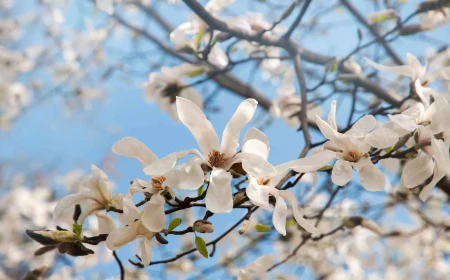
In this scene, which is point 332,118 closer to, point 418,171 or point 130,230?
point 418,171

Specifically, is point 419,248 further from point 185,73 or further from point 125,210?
point 125,210

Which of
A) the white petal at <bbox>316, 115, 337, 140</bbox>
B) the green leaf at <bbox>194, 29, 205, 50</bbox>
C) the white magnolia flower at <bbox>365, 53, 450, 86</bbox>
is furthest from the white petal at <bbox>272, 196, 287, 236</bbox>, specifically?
the green leaf at <bbox>194, 29, 205, 50</bbox>

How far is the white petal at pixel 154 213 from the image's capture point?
0.48 m

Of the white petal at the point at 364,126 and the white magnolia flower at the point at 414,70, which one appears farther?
the white magnolia flower at the point at 414,70

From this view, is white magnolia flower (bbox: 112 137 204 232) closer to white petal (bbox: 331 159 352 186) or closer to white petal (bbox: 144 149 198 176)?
white petal (bbox: 144 149 198 176)

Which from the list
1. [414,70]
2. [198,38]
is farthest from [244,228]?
[198,38]

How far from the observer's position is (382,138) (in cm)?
50

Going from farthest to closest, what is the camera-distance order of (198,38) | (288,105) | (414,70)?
(288,105), (198,38), (414,70)

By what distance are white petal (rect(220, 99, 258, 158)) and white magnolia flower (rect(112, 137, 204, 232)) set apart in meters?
0.05

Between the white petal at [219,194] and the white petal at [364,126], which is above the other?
the white petal at [364,126]

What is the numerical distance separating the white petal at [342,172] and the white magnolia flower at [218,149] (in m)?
0.11

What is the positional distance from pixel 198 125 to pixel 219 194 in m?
0.09

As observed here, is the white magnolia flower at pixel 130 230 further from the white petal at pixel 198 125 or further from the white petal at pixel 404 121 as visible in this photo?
the white petal at pixel 404 121

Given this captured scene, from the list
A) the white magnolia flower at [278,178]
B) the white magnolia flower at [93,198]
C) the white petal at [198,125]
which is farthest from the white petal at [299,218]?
the white magnolia flower at [93,198]
